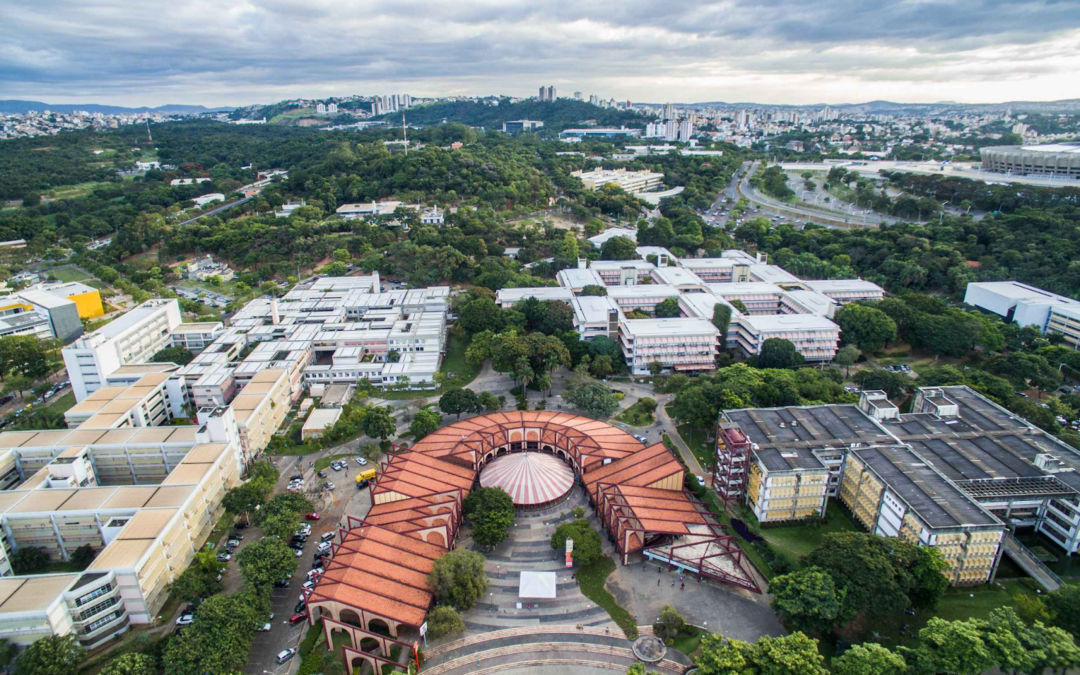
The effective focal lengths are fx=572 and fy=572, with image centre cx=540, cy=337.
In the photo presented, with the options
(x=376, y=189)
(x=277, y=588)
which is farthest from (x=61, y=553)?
(x=376, y=189)

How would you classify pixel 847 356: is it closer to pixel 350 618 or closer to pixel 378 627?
pixel 378 627

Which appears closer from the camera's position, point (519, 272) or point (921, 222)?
point (519, 272)

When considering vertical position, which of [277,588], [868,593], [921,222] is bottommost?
[277,588]

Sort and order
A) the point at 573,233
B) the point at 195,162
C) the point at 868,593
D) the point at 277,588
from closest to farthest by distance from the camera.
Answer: the point at 868,593, the point at 277,588, the point at 573,233, the point at 195,162

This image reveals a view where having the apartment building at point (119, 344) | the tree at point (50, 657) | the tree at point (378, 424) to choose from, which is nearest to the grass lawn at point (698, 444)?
the tree at point (378, 424)

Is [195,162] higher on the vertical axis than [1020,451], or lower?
higher

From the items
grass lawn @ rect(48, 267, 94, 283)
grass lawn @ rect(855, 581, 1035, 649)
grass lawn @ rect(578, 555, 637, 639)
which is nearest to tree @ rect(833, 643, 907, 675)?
grass lawn @ rect(855, 581, 1035, 649)

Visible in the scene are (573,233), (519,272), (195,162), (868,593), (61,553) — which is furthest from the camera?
(195,162)

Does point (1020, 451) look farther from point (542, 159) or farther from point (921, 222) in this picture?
point (542, 159)
